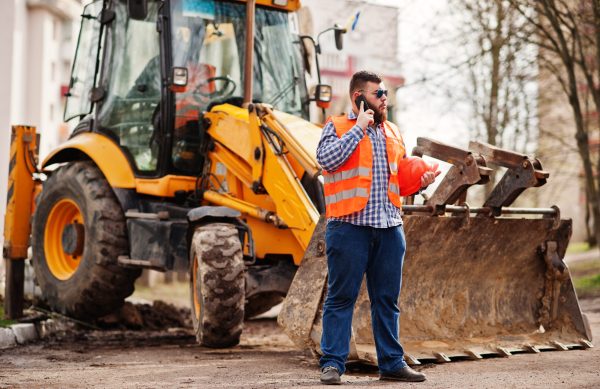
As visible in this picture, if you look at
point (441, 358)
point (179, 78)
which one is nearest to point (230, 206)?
point (179, 78)

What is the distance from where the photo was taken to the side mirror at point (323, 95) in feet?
34.1

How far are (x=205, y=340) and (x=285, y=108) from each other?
261 centimetres

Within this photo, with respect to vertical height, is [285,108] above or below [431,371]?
above

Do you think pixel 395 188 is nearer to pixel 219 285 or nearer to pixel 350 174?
pixel 350 174

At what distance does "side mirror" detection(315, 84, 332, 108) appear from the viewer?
10398mm

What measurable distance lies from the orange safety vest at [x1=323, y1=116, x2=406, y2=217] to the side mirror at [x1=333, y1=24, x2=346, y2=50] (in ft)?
12.3

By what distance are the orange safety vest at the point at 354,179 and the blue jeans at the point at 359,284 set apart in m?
0.13

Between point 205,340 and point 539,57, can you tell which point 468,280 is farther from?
point 539,57

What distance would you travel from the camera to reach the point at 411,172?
6.81 meters

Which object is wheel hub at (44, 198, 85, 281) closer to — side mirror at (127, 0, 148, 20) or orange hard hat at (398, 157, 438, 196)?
side mirror at (127, 0, 148, 20)

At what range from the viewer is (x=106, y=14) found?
10500mm

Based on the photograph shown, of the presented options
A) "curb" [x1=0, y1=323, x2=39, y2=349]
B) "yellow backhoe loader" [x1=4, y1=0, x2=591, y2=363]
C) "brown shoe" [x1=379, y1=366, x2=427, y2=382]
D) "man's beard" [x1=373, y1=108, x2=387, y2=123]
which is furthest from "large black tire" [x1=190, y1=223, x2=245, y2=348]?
"man's beard" [x1=373, y1=108, x2=387, y2=123]

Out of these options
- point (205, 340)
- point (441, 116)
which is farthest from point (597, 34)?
point (441, 116)

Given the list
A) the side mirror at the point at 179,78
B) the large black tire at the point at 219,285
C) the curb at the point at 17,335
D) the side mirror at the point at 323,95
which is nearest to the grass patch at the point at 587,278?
the side mirror at the point at 323,95
